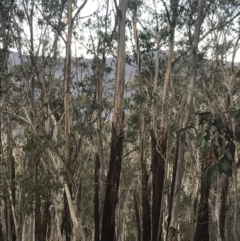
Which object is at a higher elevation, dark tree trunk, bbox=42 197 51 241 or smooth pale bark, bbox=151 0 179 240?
smooth pale bark, bbox=151 0 179 240

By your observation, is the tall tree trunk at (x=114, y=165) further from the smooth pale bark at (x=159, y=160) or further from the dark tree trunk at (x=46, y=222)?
the dark tree trunk at (x=46, y=222)

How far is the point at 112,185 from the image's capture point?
8719mm

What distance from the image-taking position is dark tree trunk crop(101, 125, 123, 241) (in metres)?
8.66

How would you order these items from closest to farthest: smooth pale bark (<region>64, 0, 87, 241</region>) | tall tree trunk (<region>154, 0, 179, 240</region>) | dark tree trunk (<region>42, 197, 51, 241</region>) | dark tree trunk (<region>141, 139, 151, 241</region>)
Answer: smooth pale bark (<region>64, 0, 87, 241</region>)
tall tree trunk (<region>154, 0, 179, 240</region>)
dark tree trunk (<region>141, 139, 151, 241</region>)
dark tree trunk (<region>42, 197, 51, 241</region>)

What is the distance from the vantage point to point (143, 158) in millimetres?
12172

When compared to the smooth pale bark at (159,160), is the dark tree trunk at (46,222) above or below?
below

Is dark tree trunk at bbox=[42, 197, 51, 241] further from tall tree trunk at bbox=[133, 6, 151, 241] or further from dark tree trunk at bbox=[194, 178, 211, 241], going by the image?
dark tree trunk at bbox=[194, 178, 211, 241]

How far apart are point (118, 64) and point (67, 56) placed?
64.9 inches

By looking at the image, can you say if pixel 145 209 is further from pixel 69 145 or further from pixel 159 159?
pixel 69 145

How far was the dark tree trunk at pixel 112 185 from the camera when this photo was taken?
28.4 ft

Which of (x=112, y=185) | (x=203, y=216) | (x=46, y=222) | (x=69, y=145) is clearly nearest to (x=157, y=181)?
(x=203, y=216)

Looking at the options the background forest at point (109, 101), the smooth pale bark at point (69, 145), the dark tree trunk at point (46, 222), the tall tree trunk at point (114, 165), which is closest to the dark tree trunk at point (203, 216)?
the background forest at point (109, 101)

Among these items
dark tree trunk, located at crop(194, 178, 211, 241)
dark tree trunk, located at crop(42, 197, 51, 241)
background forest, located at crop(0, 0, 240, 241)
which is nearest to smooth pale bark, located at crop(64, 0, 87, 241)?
background forest, located at crop(0, 0, 240, 241)

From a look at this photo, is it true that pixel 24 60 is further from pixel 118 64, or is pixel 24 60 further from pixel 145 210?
pixel 145 210
